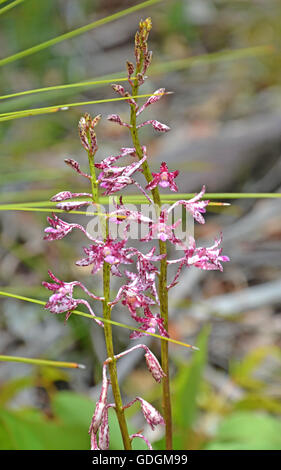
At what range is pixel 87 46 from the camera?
11.7 ft

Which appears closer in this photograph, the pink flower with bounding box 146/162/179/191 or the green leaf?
the pink flower with bounding box 146/162/179/191

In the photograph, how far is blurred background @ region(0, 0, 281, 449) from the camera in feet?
4.05

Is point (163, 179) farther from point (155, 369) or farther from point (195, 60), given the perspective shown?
point (195, 60)

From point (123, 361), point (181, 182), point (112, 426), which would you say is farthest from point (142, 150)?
point (181, 182)

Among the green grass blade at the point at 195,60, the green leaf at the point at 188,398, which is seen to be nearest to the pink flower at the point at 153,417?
the green leaf at the point at 188,398

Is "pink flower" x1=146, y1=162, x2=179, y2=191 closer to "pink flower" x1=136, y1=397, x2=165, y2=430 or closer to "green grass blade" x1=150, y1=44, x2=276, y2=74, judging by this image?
"pink flower" x1=136, y1=397, x2=165, y2=430

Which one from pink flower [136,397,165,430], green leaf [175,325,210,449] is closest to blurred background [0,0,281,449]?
green leaf [175,325,210,449]

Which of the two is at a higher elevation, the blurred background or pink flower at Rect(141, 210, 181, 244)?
the blurred background

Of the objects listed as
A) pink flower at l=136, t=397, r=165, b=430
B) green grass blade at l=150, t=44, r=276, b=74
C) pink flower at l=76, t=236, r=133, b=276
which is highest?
green grass blade at l=150, t=44, r=276, b=74

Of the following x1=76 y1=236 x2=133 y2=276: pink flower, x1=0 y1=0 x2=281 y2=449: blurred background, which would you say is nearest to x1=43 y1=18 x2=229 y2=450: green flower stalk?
x1=76 y1=236 x2=133 y2=276: pink flower

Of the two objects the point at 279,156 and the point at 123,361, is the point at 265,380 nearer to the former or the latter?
the point at 123,361

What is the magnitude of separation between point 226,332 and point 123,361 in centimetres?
50

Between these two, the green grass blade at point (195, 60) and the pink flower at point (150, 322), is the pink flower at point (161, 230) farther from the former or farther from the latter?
the green grass blade at point (195, 60)
